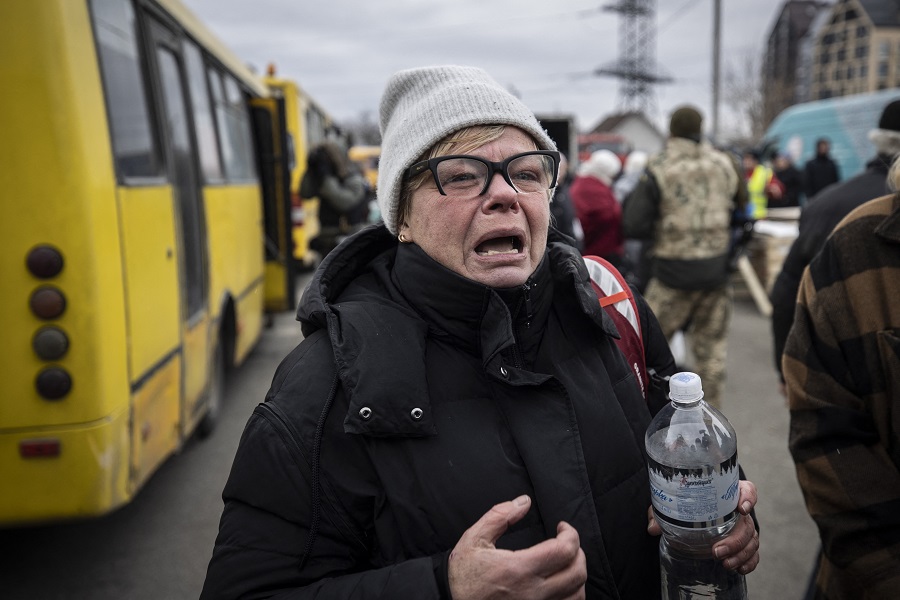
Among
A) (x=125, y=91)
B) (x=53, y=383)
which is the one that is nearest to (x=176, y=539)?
(x=53, y=383)

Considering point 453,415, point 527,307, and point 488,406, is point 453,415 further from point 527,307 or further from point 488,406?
point 527,307

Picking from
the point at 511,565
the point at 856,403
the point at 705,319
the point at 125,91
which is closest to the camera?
the point at 511,565

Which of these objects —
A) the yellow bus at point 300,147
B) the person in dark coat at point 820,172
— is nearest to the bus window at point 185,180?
the yellow bus at point 300,147

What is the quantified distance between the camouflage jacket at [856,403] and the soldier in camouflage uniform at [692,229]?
10.2 ft

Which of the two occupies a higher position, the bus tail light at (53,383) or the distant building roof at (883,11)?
the distant building roof at (883,11)

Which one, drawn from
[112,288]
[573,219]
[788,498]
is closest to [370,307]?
[112,288]

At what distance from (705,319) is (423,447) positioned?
13.5 feet

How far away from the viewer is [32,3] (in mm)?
2691

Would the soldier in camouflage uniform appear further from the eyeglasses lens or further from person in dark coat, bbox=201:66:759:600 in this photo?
the eyeglasses lens

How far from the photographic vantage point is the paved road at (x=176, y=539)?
132 inches

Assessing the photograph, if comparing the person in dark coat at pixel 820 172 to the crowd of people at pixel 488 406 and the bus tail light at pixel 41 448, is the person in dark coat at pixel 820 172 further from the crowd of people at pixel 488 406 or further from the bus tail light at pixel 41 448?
the bus tail light at pixel 41 448

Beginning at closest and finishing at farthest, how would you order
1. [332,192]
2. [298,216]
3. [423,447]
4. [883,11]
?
[423,447] → [332,192] → [298,216] → [883,11]

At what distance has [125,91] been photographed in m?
3.41

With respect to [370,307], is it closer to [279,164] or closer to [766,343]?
[279,164]
